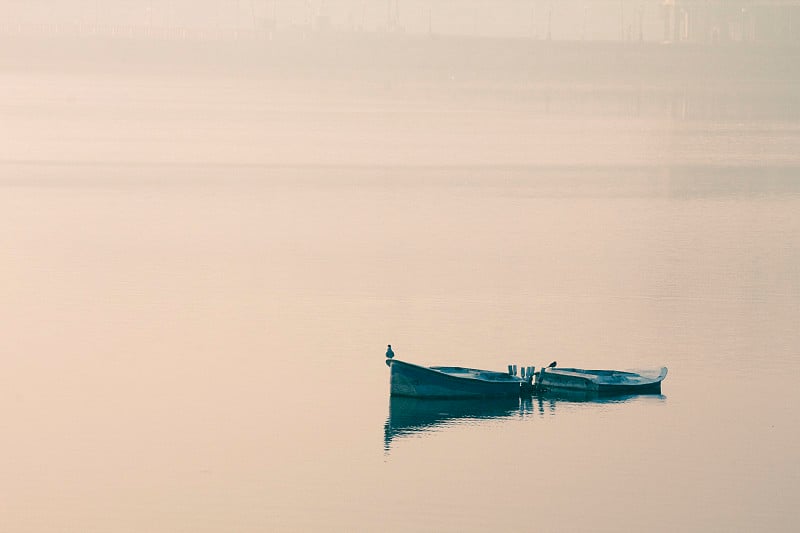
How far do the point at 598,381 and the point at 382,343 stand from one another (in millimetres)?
3809

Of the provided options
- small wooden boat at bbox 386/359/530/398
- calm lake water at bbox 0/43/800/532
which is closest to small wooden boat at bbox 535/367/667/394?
calm lake water at bbox 0/43/800/532

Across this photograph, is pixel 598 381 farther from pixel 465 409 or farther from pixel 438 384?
pixel 438 384

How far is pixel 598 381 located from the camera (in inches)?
907

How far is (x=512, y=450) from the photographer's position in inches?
813

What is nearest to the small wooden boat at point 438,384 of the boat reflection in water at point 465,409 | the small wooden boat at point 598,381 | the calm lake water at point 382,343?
the boat reflection in water at point 465,409

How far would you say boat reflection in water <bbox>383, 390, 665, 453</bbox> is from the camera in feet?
70.9

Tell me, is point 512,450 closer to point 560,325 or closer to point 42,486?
point 42,486

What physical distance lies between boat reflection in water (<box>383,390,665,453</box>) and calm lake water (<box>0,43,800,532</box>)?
0.05 metres

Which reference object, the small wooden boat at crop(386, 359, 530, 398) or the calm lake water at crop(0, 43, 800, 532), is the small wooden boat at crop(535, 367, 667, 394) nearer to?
the calm lake water at crop(0, 43, 800, 532)

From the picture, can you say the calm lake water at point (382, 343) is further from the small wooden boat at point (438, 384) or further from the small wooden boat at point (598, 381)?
the small wooden boat at point (598, 381)

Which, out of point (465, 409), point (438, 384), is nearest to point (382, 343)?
point (438, 384)

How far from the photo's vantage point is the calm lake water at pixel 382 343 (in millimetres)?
18984

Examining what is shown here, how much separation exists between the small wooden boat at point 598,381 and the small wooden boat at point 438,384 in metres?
0.60

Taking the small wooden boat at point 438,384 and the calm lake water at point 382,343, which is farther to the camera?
the small wooden boat at point 438,384
